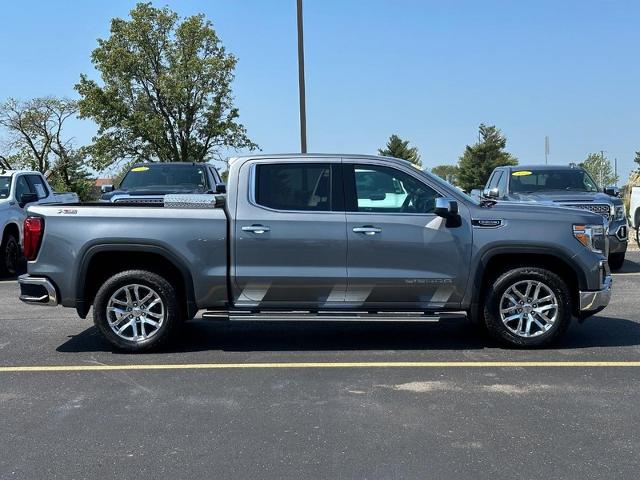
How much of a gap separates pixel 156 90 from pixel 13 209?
63.9 feet

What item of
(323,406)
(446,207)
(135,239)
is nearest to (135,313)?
(135,239)

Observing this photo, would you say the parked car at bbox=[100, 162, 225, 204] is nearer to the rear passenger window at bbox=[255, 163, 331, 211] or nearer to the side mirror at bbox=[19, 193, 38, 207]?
the side mirror at bbox=[19, 193, 38, 207]

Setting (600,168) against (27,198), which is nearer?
(27,198)

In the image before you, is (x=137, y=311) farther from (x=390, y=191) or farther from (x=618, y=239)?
(x=618, y=239)

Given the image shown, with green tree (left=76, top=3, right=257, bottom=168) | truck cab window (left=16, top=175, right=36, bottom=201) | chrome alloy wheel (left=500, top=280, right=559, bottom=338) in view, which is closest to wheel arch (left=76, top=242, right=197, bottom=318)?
chrome alloy wheel (left=500, top=280, right=559, bottom=338)

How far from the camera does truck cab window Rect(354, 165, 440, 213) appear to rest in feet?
20.5

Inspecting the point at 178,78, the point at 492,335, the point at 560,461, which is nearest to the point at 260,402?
the point at 560,461

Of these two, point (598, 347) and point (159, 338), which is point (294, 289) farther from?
point (598, 347)

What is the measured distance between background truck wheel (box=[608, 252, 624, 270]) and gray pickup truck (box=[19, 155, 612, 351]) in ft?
18.5

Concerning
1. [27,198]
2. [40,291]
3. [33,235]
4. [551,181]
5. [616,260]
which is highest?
[551,181]

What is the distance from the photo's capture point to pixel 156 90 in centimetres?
3034

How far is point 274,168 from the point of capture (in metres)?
6.36

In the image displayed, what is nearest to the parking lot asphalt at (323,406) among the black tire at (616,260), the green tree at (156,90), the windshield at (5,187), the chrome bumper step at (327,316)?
the chrome bumper step at (327,316)

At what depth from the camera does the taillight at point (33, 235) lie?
618 centimetres
